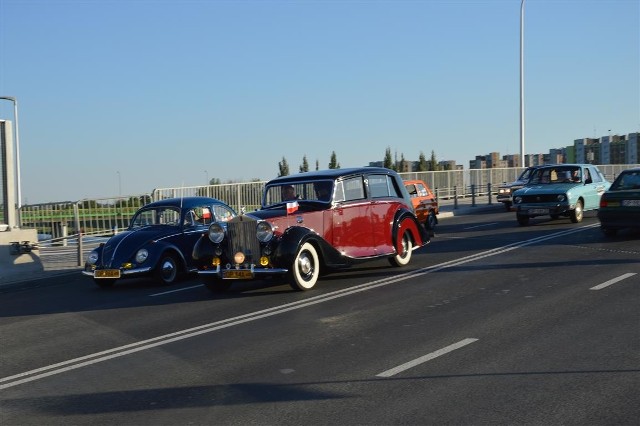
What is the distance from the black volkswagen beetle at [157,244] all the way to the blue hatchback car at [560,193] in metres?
10.2

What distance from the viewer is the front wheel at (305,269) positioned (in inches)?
465

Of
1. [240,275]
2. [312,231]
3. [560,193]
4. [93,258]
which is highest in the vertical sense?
[560,193]

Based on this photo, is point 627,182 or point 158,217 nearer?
point 158,217

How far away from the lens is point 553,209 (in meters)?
21.7

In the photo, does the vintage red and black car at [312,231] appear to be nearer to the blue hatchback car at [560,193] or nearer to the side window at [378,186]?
the side window at [378,186]

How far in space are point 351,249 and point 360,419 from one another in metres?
7.43

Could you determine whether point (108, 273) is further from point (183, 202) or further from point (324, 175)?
point (324, 175)

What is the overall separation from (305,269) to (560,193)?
12.1 m

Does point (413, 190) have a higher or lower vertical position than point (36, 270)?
higher

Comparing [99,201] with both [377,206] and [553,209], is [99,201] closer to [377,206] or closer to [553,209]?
[377,206]

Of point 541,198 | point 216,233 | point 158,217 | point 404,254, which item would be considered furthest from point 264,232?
point 541,198

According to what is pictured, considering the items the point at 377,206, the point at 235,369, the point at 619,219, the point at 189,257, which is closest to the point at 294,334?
the point at 235,369

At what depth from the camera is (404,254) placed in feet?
47.5

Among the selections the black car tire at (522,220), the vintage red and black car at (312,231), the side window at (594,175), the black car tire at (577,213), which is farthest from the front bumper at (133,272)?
the side window at (594,175)
